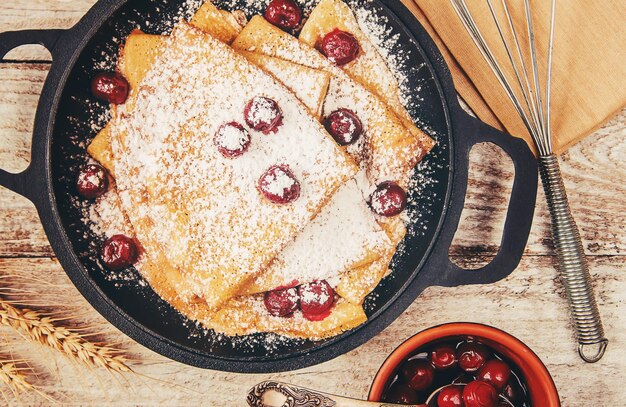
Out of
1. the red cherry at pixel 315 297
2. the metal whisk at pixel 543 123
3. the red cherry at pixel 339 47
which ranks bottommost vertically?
the red cherry at pixel 315 297

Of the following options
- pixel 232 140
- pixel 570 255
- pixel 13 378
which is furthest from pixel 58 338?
pixel 570 255

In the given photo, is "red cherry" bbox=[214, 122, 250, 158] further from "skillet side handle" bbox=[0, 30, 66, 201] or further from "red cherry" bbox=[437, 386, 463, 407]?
"red cherry" bbox=[437, 386, 463, 407]

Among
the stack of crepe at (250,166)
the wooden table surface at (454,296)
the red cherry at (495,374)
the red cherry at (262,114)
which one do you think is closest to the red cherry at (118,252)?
the stack of crepe at (250,166)

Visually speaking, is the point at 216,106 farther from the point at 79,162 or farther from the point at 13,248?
the point at 13,248

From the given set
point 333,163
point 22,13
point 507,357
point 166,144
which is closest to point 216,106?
point 166,144

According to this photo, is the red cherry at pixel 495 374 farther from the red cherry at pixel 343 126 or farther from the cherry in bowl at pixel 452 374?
the red cherry at pixel 343 126

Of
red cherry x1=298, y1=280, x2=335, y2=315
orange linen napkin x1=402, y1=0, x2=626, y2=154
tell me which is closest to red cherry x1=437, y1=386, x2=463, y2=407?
red cherry x1=298, y1=280, x2=335, y2=315

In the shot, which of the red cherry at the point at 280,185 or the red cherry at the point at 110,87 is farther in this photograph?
the red cherry at the point at 110,87
